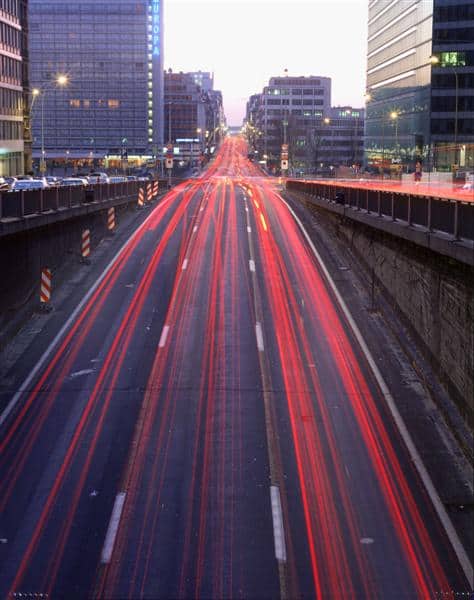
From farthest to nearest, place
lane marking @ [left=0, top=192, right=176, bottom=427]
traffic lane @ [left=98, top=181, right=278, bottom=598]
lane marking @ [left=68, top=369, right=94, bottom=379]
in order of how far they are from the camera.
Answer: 1. lane marking @ [left=68, top=369, right=94, bottom=379]
2. lane marking @ [left=0, top=192, right=176, bottom=427]
3. traffic lane @ [left=98, top=181, right=278, bottom=598]

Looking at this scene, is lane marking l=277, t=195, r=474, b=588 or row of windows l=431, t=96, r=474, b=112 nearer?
lane marking l=277, t=195, r=474, b=588

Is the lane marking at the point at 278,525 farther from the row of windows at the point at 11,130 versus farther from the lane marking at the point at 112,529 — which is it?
the row of windows at the point at 11,130

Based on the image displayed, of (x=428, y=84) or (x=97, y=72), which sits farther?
(x=97, y=72)

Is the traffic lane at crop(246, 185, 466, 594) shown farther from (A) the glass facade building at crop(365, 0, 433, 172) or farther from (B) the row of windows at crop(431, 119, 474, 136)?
(B) the row of windows at crop(431, 119, 474, 136)

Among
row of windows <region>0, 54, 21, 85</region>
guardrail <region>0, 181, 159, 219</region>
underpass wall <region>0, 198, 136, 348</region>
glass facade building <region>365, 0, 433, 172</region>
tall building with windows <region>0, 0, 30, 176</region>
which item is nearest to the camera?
guardrail <region>0, 181, 159, 219</region>

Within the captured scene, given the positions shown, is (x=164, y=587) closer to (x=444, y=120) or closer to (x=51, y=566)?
(x=51, y=566)

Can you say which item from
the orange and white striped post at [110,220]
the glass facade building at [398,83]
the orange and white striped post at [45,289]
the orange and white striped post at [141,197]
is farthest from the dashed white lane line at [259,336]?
the glass facade building at [398,83]

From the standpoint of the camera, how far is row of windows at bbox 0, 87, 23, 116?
82387mm

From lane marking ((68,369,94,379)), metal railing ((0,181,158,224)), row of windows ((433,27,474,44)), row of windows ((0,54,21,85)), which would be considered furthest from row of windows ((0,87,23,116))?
lane marking ((68,369,94,379))

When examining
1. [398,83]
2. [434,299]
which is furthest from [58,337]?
[398,83]

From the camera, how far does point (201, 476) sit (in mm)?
16484

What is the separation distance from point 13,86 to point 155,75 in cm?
10260

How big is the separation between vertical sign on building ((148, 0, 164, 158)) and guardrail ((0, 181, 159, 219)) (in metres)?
143

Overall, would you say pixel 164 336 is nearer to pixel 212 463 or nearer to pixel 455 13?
pixel 212 463
